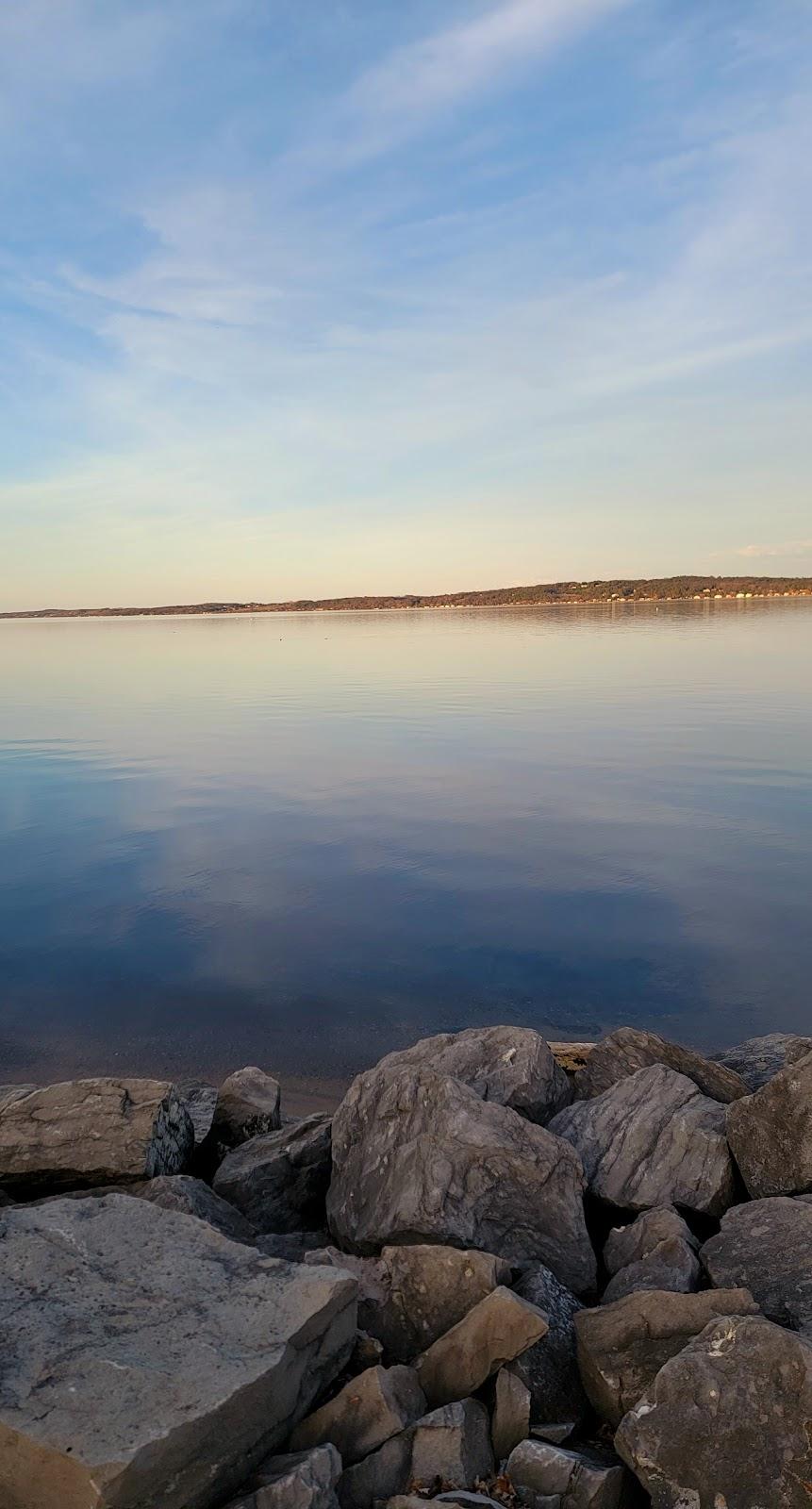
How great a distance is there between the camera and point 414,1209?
5805 mm

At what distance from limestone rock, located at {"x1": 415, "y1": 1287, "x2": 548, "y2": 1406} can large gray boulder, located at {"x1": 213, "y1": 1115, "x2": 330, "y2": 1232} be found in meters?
2.25

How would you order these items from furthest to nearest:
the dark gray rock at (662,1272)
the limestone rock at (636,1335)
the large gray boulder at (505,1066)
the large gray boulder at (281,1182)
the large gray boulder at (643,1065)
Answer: the large gray boulder at (643,1065)
the large gray boulder at (505,1066)
the large gray boulder at (281,1182)
the dark gray rock at (662,1272)
the limestone rock at (636,1335)

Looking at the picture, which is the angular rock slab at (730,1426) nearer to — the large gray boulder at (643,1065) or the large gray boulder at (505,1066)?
the large gray boulder at (505,1066)

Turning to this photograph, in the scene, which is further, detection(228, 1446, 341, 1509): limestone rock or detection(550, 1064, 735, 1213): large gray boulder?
detection(550, 1064, 735, 1213): large gray boulder

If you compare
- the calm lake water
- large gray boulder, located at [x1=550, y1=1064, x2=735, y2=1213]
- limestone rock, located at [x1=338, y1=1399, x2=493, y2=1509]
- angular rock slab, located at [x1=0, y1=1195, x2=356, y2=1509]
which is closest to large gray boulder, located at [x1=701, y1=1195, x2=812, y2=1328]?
large gray boulder, located at [x1=550, y1=1064, x2=735, y2=1213]

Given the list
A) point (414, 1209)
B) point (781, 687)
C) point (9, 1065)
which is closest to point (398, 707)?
point (781, 687)

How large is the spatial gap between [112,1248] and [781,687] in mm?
40293

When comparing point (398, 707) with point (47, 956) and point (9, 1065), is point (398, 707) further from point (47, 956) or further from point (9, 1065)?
point (9, 1065)

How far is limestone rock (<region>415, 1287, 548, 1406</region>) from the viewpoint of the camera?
4.58m

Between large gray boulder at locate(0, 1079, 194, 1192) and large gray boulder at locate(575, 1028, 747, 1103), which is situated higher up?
large gray boulder at locate(0, 1079, 194, 1192)

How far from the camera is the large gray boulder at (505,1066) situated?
24.1ft

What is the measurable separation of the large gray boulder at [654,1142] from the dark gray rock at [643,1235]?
36 centimetres

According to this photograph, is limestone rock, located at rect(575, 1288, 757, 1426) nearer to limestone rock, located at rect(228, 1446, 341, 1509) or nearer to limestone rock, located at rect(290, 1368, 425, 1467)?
limestone rock, located at rect(290, 1368, 425, 1467)

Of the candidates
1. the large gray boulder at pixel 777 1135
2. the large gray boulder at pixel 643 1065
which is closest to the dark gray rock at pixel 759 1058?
the large gray boulder at pixel 643 1065
